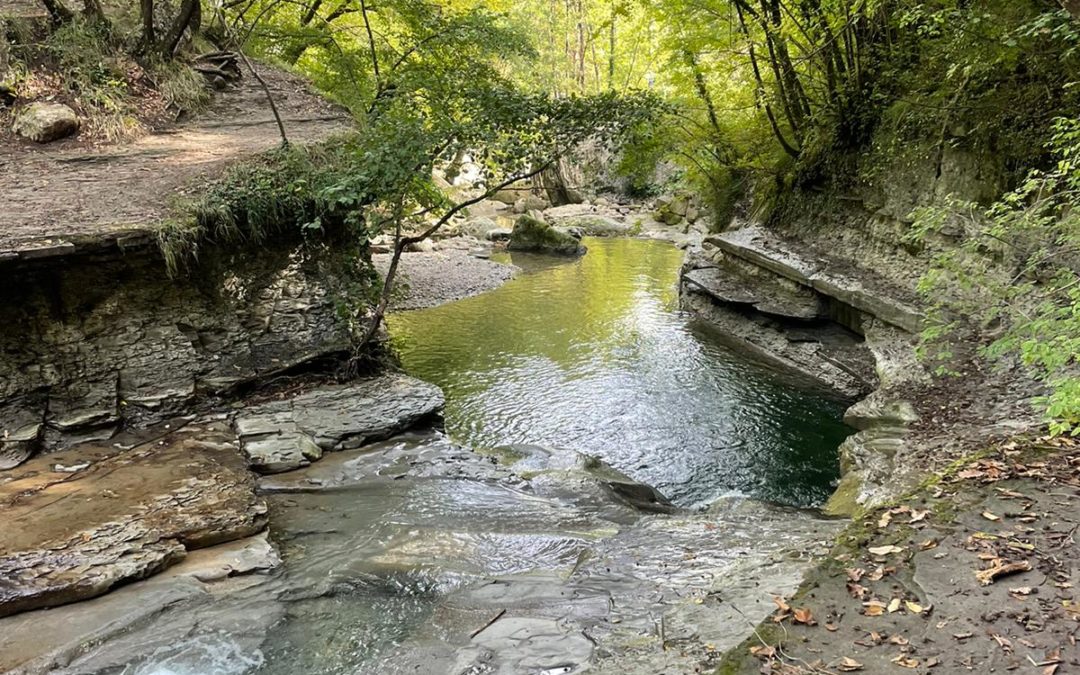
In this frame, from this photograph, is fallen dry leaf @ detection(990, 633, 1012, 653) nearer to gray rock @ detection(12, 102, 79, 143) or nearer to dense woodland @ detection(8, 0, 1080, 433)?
dense woodland @ detection(8, 0, 1080, 433)

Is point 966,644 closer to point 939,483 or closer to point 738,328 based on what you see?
point 939,483

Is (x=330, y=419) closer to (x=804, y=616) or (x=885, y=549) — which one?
(x=804, y=616)

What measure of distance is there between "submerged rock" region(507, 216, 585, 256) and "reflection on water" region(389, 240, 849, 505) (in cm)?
677

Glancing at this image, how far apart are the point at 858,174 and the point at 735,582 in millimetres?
10641

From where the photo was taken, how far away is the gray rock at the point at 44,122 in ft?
31.5

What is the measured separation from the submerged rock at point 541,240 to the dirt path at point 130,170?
12025 millimetres

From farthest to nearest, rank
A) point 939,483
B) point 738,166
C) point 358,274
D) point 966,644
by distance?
point 738,166 < point 358,274 < point 939,483 < point 966,644

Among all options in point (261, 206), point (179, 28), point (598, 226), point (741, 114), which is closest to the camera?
point (261, 206)

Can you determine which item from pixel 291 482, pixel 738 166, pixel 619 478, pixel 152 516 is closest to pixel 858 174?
pixel 738 166

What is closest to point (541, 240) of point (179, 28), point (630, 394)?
point (630, 394)

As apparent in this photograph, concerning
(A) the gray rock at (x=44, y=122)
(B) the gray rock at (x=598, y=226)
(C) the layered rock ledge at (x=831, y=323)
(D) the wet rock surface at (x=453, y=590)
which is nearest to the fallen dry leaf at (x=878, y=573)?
(D) the wet rock surface at (x=453, y=590)

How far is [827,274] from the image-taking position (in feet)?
38.9

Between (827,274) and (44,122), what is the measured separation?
1378 cm

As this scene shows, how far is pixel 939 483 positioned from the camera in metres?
5.18
